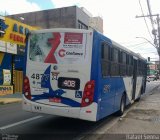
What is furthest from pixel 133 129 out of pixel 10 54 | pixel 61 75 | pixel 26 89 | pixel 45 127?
pixel 10 54

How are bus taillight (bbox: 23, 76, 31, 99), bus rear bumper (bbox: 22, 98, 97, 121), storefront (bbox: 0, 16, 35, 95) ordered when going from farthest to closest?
storefront (bbox: 0, 16, 35, 95) < bus taillight (bbox: 23, 76, 31, 99) < bus rear bumper (bbox: 22, 98, 97, 121)

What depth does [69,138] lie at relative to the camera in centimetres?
877

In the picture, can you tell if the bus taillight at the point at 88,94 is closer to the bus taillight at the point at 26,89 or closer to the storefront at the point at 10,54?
the bus taillight at the point at 26,89

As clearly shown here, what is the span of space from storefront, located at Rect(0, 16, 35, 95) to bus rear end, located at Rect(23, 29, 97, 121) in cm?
1427

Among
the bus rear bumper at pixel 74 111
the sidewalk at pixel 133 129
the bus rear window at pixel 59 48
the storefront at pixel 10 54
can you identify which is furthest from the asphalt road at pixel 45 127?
the storefront at pixel 10 54

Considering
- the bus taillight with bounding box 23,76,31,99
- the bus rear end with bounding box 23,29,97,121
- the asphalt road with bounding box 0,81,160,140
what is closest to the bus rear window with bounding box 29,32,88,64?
the bus rear end with bounding box 23,29,97,121

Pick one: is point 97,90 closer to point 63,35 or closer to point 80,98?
point 80,98

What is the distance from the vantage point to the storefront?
23578 millimetres

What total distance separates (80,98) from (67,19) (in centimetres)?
3463

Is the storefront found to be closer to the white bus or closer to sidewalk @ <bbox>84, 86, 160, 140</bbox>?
sidewalk @ <bbox>84, 86, 160, 140</bbox>

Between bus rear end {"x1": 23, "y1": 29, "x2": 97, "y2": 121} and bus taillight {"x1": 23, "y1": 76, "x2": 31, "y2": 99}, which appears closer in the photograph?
bus rear end {"x1": 23, "y1": 29, "x2": 97, "y2": 121}

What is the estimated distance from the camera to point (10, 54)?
2527 centimetres

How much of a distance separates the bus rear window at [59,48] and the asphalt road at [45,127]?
2.05m

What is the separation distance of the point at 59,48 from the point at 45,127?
2.57 m
